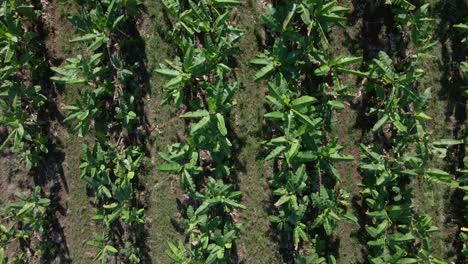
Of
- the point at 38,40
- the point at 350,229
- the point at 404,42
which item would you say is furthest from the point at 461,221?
the point at 38,40

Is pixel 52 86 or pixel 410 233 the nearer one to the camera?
pixel 410 233

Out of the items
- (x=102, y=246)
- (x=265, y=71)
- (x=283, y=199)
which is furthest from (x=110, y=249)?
(x=265, y=71)

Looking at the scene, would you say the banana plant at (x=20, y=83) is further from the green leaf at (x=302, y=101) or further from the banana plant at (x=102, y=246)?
the green leaf at (x=302, y=101)

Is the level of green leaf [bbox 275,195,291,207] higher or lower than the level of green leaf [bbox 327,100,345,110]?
lower

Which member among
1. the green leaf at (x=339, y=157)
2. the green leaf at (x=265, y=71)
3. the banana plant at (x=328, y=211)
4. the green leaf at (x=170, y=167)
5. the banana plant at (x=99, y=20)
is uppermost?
the banana plant at (x=99, y=20)

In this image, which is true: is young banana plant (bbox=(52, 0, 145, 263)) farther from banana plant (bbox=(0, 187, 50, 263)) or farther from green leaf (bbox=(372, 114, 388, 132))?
green leaf (bbox=(372, 114, 388, 132))

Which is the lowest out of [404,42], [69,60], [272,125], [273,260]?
[273,260]

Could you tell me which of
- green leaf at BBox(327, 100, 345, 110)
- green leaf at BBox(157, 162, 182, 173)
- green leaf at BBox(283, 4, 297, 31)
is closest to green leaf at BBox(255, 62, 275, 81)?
green leaf at BBox(283, 4, 297, 31)

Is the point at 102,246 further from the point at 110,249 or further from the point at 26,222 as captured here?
Result: the point at 26,222

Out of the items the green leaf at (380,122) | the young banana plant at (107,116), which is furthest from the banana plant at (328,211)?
the young banana plant at (107,116)

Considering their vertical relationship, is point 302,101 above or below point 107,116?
above

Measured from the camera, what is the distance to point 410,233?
20.8 feet

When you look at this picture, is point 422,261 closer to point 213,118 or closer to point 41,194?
point 213,118

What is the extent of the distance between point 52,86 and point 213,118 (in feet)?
9.89
